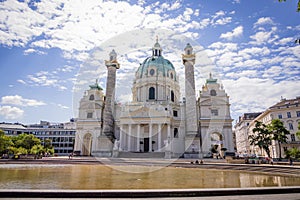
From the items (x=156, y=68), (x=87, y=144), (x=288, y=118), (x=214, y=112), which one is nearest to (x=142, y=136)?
(x=87, y=144)

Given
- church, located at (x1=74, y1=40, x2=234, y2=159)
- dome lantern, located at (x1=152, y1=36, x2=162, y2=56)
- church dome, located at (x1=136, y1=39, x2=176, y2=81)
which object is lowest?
church, located at (x1=74, y1=40, x2=234, y2=159)

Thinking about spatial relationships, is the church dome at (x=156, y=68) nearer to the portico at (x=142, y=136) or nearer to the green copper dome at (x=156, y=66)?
the green copper dome at (x=156, y=66)

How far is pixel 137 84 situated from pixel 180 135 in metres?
20.1

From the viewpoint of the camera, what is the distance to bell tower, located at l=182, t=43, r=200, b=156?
4347cm

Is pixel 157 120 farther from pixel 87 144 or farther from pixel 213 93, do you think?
pixel 87 144

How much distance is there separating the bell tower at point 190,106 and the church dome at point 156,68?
1267cm

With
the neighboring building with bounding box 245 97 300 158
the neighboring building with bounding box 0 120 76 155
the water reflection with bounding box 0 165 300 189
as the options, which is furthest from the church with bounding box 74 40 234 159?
the neighboring building with bounding box 0 120 76 155

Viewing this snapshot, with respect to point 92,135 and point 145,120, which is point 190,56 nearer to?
point 145,120

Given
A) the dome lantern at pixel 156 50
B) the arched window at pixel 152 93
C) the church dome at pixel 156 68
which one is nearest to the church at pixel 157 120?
the arched window at pixel 152 93

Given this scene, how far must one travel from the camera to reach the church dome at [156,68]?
61844 mm

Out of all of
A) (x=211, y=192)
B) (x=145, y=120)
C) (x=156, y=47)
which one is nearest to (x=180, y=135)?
(x=145, y=120)

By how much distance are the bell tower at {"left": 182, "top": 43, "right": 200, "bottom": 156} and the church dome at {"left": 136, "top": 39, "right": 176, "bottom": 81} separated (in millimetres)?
12665

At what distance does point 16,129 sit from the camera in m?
87.4

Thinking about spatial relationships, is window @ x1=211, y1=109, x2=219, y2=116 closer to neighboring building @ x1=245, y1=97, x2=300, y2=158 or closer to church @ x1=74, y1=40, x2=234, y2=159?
church @ x1=74, y1=40, x2=234, y2=159
